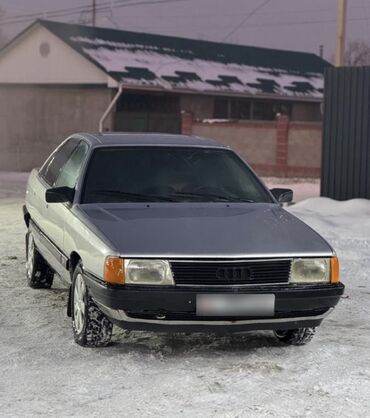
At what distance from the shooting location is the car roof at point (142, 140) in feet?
21.8

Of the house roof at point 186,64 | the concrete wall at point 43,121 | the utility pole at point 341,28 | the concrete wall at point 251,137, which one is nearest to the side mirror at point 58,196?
the utility pole at point 341,28

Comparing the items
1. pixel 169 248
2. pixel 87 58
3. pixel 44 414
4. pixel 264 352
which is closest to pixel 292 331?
pixel 264 352

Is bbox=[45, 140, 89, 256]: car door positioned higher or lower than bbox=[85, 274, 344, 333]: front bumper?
higher

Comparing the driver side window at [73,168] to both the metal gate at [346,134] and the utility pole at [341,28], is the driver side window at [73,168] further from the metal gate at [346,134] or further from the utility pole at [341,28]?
the utility pole at [341,28]

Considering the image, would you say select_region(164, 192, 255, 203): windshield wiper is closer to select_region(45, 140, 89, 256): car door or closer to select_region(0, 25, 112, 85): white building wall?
select_region(45, 140, 89, 256): car door

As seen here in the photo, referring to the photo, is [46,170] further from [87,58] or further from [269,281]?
[87,58]

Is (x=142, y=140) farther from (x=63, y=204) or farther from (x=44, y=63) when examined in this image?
(x=44, y=63)

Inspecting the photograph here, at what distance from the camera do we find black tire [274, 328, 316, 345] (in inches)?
225

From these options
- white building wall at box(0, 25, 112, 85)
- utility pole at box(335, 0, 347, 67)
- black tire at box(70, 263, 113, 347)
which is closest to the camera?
black tire at box(70, 263, 113, 347)

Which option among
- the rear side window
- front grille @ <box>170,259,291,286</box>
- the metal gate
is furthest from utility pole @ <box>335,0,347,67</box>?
front grille @ <box>170,259,291,286</box>

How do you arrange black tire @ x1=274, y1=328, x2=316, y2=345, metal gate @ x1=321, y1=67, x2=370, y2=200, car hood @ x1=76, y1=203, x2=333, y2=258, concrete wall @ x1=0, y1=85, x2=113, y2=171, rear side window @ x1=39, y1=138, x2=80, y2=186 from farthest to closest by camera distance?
concrete wall @ x1=0, y1=85, x2=113, y2=171 → metal gate @ x1=321, y1=67, x2=370, y2=200 → rear side window @ x1=39, y1=138, x2=80, y2=186 → black tire @ x1=274, y1=328, x2=316, y2=345 → car hood @ x1=76, y1=203, x2=333, y2=258

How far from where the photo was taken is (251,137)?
2455cm

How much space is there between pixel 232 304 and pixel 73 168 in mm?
2292

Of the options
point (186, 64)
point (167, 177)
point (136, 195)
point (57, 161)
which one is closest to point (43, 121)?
point (186, 64)
